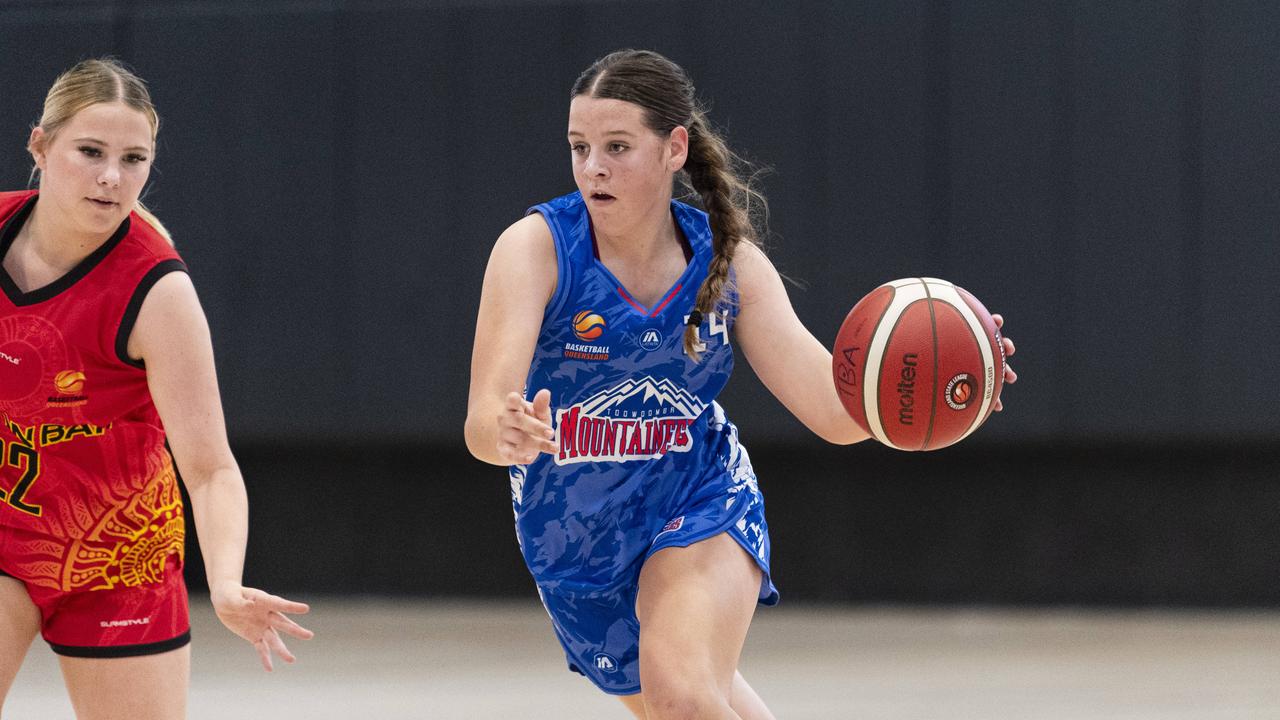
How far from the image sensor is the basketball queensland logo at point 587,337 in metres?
2.84

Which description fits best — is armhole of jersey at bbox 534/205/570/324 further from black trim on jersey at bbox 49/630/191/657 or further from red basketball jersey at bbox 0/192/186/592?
black trim on jersey at bbox 49/630/191/657

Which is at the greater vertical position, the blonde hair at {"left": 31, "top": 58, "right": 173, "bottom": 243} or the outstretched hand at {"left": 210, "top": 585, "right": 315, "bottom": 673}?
the blonde hair at {"left": 31, "top": 58, "right": 173, "bottom": 243}

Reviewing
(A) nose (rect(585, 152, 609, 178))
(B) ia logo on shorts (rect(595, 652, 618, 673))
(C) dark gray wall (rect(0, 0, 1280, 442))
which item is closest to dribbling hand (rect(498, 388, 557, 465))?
(A) nose (rect(585, 152, 609, 178))

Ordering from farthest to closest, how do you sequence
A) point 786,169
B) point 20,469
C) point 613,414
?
point 786,169 → point 613,414 → point 20,469

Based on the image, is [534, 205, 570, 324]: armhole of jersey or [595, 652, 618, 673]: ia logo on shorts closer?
[534, 205, 570, 324]: armhole of jersey

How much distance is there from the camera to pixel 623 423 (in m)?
2.89

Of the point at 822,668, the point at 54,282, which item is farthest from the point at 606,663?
the point at 822,668

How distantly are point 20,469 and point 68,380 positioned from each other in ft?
0.69

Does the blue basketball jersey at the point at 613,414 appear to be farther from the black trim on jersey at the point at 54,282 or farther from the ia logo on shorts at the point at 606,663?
the black trim on jersey at the point at 54,282

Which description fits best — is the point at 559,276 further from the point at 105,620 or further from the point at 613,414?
the point at 105,620

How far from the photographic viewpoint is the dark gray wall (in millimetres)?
6379

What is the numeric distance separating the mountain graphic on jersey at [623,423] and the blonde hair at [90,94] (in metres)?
0.87

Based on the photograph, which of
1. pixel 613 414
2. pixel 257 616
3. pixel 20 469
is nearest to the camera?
pixel 257 616

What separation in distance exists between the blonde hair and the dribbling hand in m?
0.79
